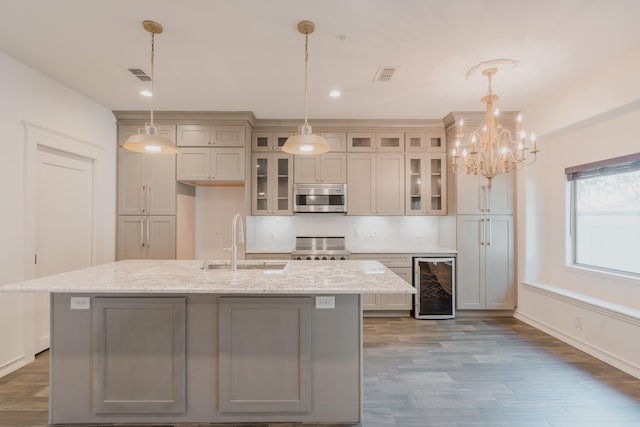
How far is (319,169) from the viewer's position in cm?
459

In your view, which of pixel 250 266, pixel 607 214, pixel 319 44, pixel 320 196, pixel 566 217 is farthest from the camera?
pixel 320 196

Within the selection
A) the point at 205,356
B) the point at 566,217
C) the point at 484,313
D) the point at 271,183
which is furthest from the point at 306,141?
the point at 484,313

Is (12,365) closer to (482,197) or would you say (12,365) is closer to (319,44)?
(319,44)

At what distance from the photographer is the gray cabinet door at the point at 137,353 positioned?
2025 mm

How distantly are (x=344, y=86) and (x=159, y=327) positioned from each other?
280 cm

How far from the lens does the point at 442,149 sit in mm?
4621

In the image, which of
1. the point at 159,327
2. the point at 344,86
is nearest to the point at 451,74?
the point at 344,86

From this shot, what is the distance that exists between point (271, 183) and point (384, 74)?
220cm

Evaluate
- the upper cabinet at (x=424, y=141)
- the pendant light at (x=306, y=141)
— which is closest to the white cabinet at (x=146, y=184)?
the pendant light at (x=306, y=141)

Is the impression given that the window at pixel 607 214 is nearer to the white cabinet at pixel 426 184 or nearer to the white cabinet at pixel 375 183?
the white cabinet at pixel 426 184

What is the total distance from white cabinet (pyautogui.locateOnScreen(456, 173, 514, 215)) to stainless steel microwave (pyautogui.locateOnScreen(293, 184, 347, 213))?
5.21 feet

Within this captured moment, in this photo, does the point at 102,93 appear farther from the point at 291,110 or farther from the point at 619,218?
the point at 619,218

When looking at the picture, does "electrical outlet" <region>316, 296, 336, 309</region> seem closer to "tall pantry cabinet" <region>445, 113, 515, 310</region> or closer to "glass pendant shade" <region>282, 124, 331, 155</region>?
"glass pendant shade" <region>282, 124, 331, 155</region>

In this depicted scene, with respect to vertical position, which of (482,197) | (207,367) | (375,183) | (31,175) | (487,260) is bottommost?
(207,367)
